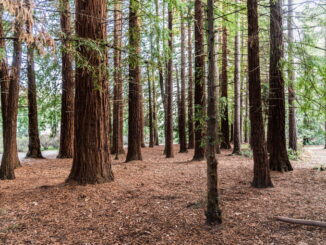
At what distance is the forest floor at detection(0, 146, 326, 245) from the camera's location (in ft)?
12.1

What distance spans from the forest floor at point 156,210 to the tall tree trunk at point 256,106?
402 millimetres

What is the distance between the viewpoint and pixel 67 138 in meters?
12.0

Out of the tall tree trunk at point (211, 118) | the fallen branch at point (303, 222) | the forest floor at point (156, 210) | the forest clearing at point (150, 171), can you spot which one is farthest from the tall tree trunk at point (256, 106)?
the tall tree trunk at point (211, 118)

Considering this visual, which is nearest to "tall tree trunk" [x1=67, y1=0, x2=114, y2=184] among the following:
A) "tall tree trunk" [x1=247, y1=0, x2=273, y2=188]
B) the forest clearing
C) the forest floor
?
the forest clearing

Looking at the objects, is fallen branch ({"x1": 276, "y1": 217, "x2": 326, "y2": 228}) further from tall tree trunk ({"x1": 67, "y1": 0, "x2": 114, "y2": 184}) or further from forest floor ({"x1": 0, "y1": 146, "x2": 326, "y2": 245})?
tall tree trunk ({"x1": 67, "y1": 0, "x2": 114, "y2": 184})

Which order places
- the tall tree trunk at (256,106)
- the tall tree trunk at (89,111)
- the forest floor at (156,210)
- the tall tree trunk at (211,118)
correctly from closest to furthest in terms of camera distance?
the forest floor at (156,210) < the tall tree trunk at (211,118) < the tall tree trunk at (256,106) < the tall tree trunk at (89,111)

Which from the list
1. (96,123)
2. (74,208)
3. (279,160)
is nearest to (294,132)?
(279,160)

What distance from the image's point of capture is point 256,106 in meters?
5.80

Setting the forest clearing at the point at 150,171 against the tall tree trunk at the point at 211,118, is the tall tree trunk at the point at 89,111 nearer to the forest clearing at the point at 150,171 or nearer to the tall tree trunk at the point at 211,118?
the forest clearing at the point at 150,171

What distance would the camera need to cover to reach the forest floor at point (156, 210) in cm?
369

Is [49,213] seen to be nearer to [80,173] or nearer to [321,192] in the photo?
[80,173]

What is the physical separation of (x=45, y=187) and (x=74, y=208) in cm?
160

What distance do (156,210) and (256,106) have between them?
10.2ft

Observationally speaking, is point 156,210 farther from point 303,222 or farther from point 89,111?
point 89,111
